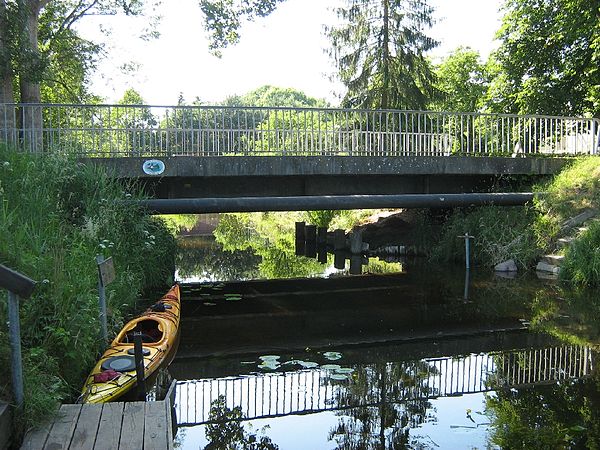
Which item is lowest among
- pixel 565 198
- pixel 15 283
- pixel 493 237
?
pixel 493 237

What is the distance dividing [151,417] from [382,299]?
8316mm

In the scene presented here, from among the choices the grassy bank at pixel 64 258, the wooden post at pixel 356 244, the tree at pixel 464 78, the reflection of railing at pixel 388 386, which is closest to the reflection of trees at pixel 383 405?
the reflection of railing at pixel 388 386

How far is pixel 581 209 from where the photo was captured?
570 inches

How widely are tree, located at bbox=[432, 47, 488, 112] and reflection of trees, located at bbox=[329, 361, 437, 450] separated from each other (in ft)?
102

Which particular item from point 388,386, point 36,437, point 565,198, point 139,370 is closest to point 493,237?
point 565,198

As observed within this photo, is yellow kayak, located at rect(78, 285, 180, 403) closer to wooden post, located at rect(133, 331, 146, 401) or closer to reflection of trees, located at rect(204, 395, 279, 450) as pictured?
wooden post, located at rect(133, 331, 146, 401)

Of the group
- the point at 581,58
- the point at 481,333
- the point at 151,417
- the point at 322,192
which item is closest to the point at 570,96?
the point at 581,58

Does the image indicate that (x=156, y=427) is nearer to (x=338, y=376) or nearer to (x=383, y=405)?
(x=383, y=405)

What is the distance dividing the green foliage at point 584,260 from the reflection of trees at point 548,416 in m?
6.21

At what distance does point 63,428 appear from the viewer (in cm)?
425

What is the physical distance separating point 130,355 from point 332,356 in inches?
106

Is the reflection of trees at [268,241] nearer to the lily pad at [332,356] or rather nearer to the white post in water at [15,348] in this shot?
the lily pad at [332,356]

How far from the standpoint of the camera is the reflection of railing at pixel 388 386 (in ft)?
20.4

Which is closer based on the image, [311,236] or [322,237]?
[322,237]
